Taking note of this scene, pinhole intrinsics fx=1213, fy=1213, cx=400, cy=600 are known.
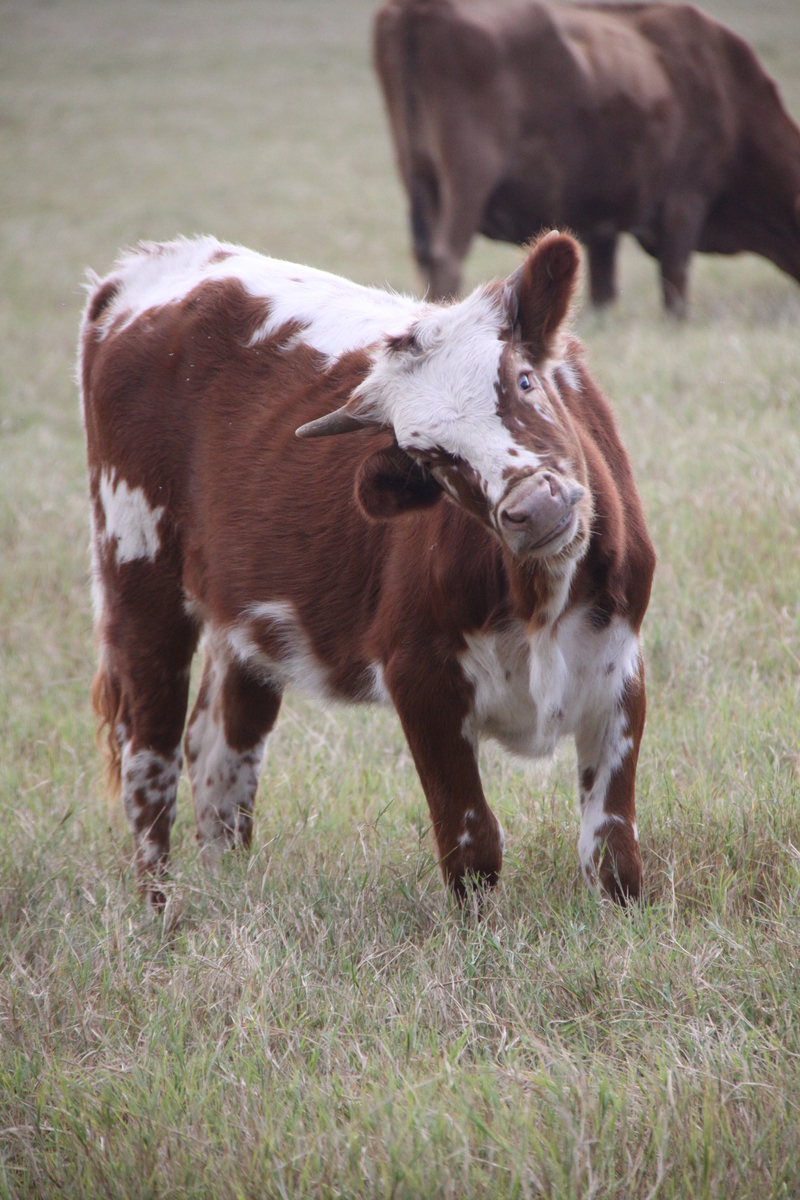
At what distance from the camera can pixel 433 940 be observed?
2795 mm

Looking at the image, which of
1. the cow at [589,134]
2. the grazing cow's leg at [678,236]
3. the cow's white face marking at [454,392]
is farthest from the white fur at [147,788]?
the grazing cow's leg at [678,236]

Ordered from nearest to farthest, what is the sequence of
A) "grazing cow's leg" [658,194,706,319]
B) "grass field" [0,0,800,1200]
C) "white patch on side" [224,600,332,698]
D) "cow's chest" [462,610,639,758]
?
"grass field" [0,0,800,1200], "cow's chest" [462,610,639,758], "white patch on side" [224,600,332,698], "grazing cow's leg" [658,194,706,319]

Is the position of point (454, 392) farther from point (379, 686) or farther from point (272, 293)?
point (272, 293)

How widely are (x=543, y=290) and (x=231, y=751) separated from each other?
6.15 ft

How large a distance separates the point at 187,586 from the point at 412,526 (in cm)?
94

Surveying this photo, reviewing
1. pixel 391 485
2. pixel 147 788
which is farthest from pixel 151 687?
pixel 391 485

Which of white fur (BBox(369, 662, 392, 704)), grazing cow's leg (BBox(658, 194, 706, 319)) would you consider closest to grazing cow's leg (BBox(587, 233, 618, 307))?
grazing cow's leg (BBox(658, 194, 706, 319))

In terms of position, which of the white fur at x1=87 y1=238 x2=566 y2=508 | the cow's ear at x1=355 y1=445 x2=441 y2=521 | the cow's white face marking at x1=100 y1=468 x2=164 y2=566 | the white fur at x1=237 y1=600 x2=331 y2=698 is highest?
the white fur at x1=87 y1=238 x2=566 y2=508

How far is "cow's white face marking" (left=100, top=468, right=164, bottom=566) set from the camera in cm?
366

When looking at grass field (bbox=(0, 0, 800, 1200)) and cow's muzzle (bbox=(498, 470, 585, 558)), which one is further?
cow's muzzle (bbox=(498, 470, 585, 558))

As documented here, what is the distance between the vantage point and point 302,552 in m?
3.30

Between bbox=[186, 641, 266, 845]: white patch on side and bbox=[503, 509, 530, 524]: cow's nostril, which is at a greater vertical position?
bbox=[503, 509, 530, 524]: cow's nostril

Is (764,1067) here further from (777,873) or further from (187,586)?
(187,586)

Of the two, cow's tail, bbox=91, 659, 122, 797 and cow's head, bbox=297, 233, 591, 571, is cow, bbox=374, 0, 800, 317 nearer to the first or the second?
cow's tail, bbox=91, 659, 122, 797
